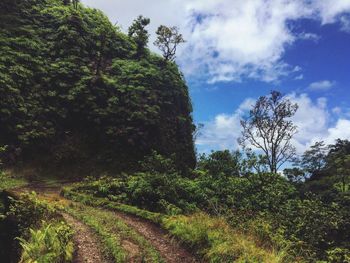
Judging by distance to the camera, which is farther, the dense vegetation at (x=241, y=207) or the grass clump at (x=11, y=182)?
the grass clump at (x=11, y=182)

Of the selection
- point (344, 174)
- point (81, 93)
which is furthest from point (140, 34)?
point (344, 174)

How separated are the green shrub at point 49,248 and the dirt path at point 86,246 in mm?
364

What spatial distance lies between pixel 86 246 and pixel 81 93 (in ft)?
81.1

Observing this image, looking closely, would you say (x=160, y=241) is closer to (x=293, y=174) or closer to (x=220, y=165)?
(x=220, y=165)

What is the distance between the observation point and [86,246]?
1391cm

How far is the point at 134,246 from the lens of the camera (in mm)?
14133

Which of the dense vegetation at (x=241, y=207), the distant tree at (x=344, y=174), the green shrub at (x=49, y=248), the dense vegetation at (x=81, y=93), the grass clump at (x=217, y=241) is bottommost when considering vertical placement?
the green shrub at (x=49, y=248)

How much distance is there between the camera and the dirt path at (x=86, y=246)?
1275 cm

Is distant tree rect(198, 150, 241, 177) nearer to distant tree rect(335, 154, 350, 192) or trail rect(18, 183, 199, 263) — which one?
distant tree rect(335, 154, 350, 192)

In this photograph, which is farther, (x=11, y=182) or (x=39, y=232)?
(x=11, y=182)

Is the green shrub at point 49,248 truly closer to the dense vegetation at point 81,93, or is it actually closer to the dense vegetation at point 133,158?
the dense vegetation at point 133,158

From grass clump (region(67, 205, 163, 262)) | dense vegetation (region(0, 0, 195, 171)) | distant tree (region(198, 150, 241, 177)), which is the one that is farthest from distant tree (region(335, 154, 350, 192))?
grass clump (region(67, 205, 163, 262))

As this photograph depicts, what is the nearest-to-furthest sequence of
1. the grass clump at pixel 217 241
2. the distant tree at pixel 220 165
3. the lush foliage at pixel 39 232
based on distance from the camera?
the grass clump at pixel 217 241 < the lush foliage at pixel 39 232 < the distant tree at pixel 220 165

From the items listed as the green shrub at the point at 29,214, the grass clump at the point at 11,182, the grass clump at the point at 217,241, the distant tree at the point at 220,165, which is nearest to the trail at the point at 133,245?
the grass clump at the point at 217,241
